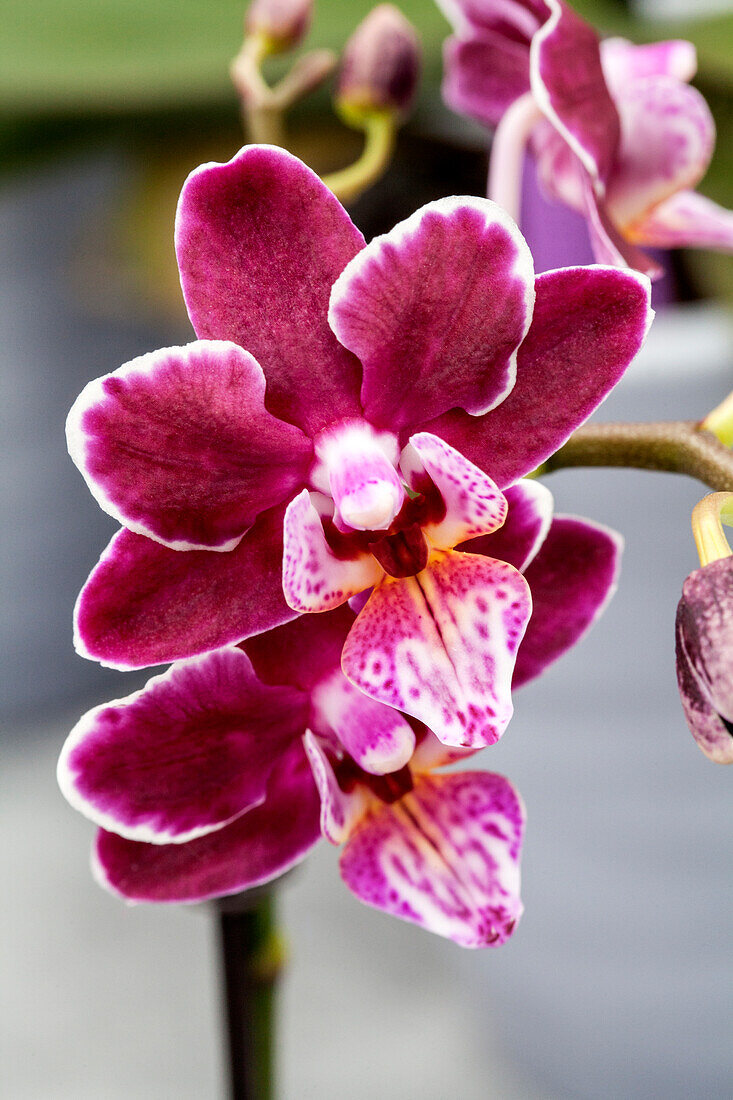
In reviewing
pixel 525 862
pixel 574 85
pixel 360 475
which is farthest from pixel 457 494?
pixel 525 862

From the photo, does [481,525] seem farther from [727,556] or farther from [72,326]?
[72,326]

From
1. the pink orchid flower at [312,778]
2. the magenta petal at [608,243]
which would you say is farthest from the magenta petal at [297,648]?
the magenta petal at [608,243]

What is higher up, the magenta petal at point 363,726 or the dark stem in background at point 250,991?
the magenta petal at point 363,726

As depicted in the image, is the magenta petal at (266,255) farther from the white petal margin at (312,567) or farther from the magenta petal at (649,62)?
the magenta petal at (649,62)

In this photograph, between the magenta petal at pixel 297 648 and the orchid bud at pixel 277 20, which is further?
the orchid bud at pixel 277 20

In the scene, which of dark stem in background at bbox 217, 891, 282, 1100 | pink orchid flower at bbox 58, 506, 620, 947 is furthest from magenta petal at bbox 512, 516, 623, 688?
dark stem in background at bbox 217, 891, 282, 1100

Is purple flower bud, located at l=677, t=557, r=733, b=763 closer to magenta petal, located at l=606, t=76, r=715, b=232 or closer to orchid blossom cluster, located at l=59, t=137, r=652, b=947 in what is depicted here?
orchid blossom cluster, located at l=59, t=137, r=652, b=947

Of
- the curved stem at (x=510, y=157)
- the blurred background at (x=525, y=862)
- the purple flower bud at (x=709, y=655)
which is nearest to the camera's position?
the purple flower bud at (x=709, y=655)

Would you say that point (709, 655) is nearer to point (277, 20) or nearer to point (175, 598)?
point (175, 598)
